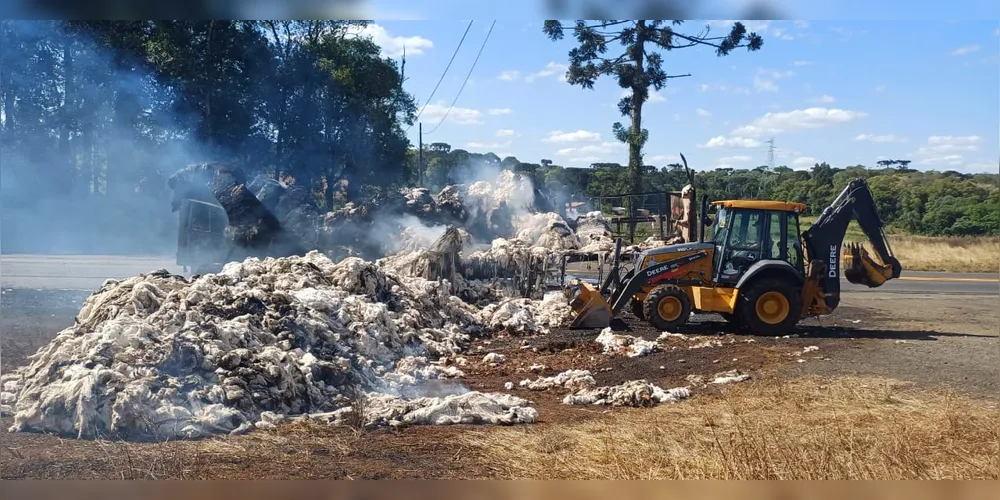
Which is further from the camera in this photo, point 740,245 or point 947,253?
point 947,253

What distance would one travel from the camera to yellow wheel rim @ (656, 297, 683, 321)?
41.8 ft

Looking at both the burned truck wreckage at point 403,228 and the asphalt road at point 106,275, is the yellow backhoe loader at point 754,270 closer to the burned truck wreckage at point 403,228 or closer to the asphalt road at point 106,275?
the burned truck wreckage at point 403,228

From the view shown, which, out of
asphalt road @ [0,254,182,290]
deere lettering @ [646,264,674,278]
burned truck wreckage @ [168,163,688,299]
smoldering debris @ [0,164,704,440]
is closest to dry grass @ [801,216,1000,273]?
deere lettering @ [646,264,674,278]

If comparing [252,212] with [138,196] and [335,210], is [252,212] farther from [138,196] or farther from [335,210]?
[138,196]

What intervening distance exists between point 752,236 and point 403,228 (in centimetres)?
982

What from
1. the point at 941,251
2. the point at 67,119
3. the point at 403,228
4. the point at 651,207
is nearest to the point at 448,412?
the point at 651,207

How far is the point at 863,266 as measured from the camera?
43.6ft

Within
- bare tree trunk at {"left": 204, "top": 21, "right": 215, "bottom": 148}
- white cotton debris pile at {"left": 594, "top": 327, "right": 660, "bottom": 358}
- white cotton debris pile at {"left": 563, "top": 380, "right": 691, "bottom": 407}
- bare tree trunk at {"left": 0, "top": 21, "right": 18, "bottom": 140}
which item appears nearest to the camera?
white cotton debris pile at {"left": 563, "top": 380, "right": 691, "bottom": 407}

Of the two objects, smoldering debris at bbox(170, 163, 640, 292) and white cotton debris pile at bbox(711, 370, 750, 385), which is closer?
white cotton debris pile at bbox(711, 370, 750, 385)

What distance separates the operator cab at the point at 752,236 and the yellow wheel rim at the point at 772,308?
1.69 feet

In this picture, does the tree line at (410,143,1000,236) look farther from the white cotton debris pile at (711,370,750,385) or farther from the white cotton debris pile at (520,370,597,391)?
the white cotton debris pile at (520,370,597,391)

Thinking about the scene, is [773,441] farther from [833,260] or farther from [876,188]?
[876,188]

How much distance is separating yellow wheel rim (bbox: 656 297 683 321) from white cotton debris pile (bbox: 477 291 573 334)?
154cm

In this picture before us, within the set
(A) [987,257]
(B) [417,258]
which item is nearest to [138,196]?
(B) [417,258]
